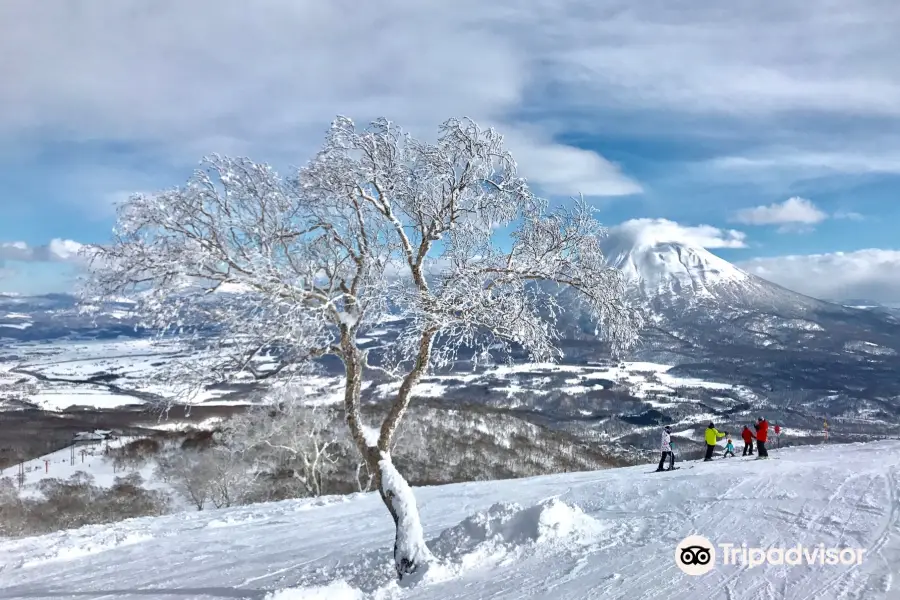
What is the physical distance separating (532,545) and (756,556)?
133 inches

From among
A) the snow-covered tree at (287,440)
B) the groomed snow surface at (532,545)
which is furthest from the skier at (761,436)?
the snow-covered tree at (287,440)

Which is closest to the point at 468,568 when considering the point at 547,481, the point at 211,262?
the point at 211,262

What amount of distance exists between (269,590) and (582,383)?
188 metres

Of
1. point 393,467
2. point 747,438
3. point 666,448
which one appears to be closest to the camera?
point 393,467

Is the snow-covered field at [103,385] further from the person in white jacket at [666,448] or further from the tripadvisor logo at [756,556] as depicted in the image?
the tripadvisor logo at [756,556]

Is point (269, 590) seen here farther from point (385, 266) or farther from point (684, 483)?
point (684, 483)

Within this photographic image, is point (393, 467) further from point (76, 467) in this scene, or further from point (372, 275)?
point (76, 467)

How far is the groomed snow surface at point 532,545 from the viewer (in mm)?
8141

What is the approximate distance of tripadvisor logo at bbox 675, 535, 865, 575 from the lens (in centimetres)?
836

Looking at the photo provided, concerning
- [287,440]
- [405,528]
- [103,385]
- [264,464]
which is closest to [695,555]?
[405,528]

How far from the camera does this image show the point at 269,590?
9.68m

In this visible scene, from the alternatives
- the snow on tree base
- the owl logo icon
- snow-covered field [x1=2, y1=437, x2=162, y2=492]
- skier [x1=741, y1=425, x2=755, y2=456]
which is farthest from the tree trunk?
snow-covered field [x1=2, y1=437, x2=162, y2=492]

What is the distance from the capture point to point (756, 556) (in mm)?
8766

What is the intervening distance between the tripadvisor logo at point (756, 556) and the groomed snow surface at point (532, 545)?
17 centimetres
